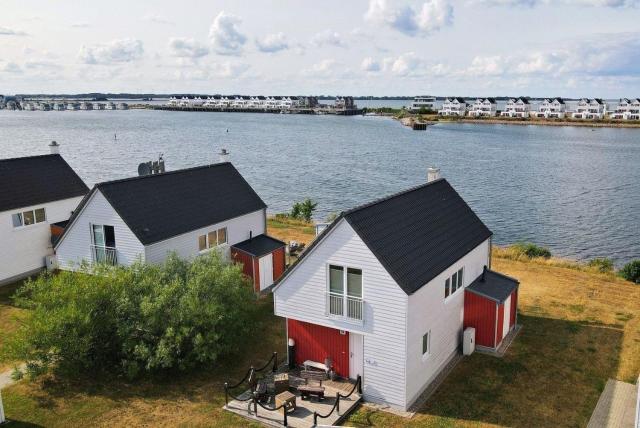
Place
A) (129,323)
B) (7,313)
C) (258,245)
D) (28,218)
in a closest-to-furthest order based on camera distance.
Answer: (129,323) < (7,313) < (258,245) < (28,218)

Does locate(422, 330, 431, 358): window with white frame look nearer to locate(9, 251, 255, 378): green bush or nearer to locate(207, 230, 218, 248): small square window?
locate(9, 251, 255, 378): green bush

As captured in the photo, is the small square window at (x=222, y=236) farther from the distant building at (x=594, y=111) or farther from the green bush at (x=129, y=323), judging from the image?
the distant building at (x=594, y=111)

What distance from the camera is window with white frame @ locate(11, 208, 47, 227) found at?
31047 millimetres

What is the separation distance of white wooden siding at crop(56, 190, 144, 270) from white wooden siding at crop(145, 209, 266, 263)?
0.81m

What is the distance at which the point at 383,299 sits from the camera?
59.8ft

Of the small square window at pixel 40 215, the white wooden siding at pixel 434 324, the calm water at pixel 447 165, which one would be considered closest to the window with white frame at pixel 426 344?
the white wooden siding at pixel 434 324

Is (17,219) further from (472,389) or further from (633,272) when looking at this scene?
(633,272)

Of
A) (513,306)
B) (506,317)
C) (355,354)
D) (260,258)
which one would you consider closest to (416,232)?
(355,354)

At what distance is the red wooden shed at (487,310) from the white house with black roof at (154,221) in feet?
39.3

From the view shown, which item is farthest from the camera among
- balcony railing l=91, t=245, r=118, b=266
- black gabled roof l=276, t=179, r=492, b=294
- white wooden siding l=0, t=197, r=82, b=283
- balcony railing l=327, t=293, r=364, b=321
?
white wooden siding l=0, t=197, r=82, b=283

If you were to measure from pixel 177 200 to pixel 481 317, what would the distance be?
16.1 meters

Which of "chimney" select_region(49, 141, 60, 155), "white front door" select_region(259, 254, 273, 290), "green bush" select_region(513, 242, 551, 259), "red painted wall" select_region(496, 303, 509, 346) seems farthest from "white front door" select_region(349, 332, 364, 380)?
"chimney" select_region(49, 141, 60, 155)

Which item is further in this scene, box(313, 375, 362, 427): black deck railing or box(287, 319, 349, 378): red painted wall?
box(287, 319, 349, 378): red painted wall

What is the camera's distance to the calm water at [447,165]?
5650 centimetres
